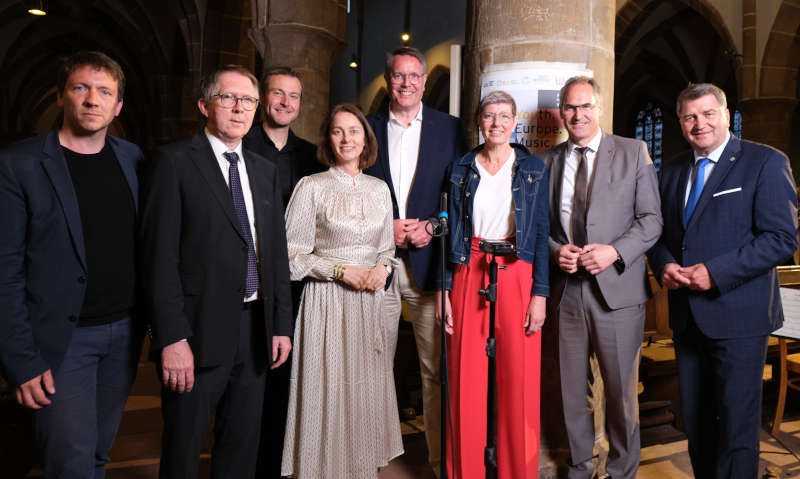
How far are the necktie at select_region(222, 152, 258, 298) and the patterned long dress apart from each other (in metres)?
0.24

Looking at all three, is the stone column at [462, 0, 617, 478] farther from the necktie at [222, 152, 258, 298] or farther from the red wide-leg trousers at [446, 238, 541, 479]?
the necktie at [222, 152, 258, 298]

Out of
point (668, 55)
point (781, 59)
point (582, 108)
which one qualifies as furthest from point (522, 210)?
point (668, 55)

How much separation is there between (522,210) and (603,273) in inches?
17.8

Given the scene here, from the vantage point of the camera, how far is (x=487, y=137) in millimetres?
2680

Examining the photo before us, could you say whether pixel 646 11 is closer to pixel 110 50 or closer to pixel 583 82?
pixel 583 82

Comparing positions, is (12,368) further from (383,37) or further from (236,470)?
(383,37)

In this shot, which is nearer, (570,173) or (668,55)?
(570,173)

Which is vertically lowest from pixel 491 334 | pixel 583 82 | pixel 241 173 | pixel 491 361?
pixel 491 361

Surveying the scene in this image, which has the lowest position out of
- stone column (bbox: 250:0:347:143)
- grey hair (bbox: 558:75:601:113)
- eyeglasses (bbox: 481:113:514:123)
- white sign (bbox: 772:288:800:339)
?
white sign (bbox: 772:288:800:339)

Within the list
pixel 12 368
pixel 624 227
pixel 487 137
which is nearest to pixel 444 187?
pixel 487 137

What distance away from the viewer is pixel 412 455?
3508mm

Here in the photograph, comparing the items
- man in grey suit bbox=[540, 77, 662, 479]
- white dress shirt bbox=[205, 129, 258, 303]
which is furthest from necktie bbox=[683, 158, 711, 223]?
white dress shirt bbox=[205, 129, 258, 303]

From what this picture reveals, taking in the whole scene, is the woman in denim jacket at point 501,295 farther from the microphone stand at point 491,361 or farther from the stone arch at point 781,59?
the stone arch at point 781,59

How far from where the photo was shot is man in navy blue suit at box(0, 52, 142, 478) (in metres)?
1.83
